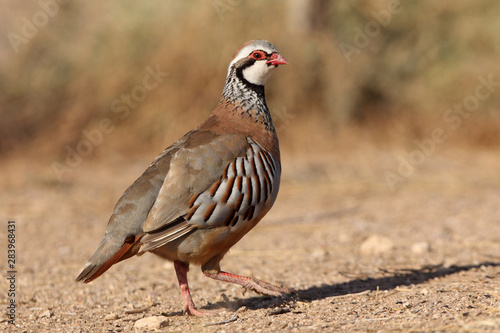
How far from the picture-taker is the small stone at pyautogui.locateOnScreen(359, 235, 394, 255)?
5.66 m

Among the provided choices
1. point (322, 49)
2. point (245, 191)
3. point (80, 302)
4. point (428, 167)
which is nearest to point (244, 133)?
point (245, 191)

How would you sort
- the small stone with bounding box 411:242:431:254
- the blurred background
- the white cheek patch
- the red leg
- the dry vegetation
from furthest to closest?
1. the blurred background
2. the dry vegetation
3. the small stone with bounding box 411:242:431:254
4. the white cheek patch
5. the red leg

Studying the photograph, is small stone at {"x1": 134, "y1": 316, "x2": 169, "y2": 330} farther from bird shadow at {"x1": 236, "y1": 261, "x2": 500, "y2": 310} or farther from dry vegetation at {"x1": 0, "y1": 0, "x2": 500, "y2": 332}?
dry vegetation at {"x1": 0, "y1": 0, "x2": 500, "y2": 332}

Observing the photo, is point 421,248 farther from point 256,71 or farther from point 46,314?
point 46,314

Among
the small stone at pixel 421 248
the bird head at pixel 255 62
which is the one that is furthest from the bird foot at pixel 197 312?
the small stone at pixel 421 248

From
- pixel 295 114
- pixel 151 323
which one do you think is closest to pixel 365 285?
pixel 151 323

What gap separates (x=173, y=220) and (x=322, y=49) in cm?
760

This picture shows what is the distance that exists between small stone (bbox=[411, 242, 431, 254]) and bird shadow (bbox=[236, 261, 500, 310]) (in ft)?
1.58

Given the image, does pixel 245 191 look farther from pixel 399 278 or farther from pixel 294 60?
pixel 294 60

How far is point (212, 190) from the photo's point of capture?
149 inches

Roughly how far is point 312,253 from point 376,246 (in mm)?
582

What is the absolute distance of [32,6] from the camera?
A: 481 inches

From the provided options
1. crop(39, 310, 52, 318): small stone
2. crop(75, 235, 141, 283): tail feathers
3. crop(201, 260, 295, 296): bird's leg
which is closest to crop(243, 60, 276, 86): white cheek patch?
crop(201, 260, 295, 296): bird's leg

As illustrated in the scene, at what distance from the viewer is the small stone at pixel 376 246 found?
18.6 feet
